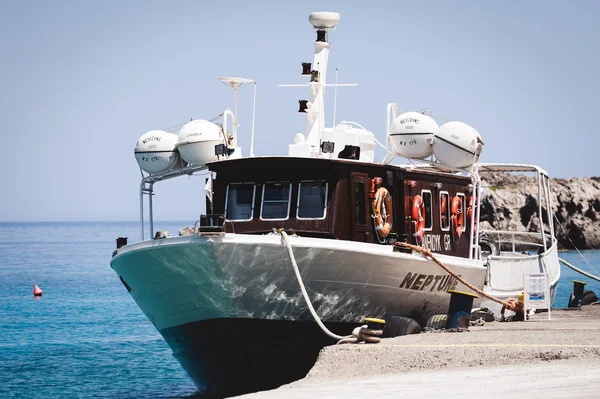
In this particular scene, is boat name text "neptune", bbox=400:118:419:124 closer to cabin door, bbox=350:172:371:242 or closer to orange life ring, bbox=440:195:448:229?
cabin door, bbox=350:172:371:242

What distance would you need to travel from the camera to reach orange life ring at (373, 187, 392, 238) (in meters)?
19.9

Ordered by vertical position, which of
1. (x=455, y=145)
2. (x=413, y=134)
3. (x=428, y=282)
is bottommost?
(x=428, y=282)

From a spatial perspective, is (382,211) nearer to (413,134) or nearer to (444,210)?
(413,134)

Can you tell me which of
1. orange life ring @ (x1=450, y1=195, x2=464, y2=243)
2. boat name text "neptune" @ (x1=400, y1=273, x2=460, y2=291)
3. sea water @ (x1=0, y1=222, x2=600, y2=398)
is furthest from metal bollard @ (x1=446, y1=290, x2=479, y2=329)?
sea water @ (x1=0, y1=222, x2=600, y2=398)

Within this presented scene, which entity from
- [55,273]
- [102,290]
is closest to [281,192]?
[102,290]

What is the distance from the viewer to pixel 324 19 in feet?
74.8

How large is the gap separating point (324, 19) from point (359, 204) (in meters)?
5.38

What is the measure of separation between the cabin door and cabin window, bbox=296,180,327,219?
605 mm

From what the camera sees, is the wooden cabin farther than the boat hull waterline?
Yes

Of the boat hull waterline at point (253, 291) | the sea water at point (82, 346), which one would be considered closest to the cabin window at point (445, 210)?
the boat hull waterline at point (253, 291)

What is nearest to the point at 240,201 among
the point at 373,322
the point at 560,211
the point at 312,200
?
the point at 312,200

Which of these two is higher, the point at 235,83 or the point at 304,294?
the point at 235,83

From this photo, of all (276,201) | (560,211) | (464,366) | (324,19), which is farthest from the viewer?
(560,211)

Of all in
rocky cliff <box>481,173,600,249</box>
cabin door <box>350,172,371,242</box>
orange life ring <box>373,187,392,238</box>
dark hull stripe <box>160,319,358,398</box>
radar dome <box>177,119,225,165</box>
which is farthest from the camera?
rocky cliff <box>481,173,600,249</box>
